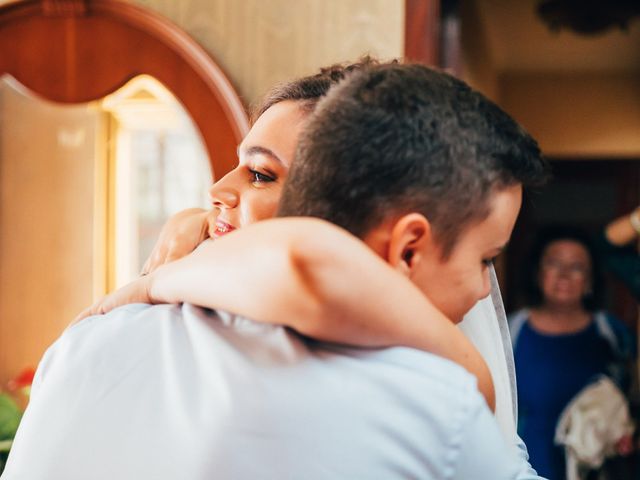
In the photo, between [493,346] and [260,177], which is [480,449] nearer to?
[493,346]

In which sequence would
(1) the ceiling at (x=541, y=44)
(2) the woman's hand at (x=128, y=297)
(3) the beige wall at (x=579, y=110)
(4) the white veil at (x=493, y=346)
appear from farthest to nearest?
(3) the beige wall at (x=579, y=110), (1) the ceiling at (x=541, y=44), (4) the white veil at (x=493, y=346), (2) the woman's hand at (x=128, y=297)

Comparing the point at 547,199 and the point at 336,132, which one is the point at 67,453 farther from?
the point at 547,199

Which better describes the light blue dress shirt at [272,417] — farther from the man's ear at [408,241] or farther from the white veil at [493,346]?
the white veil at [493,346]

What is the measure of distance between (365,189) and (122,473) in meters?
0.28

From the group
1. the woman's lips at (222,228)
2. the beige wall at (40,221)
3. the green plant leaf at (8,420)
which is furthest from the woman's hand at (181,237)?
the beige wall at (40,221)

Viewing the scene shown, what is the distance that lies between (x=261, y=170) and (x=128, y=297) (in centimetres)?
26

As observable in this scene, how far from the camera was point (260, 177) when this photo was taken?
101 cm

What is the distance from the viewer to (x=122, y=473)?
0.64 m

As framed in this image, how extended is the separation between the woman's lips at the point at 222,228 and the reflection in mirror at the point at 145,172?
135 cm

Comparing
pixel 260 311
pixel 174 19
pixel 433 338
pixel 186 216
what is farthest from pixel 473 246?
pixel 174 19

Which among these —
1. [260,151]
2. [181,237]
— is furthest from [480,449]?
[181,237]

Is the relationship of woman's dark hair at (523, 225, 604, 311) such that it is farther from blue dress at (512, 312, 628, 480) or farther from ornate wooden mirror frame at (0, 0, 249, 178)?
ornate wooden mirror frame at (0, 0, 249, 178)

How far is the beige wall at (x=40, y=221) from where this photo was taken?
2.48 meters

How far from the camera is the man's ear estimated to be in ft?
2.17
